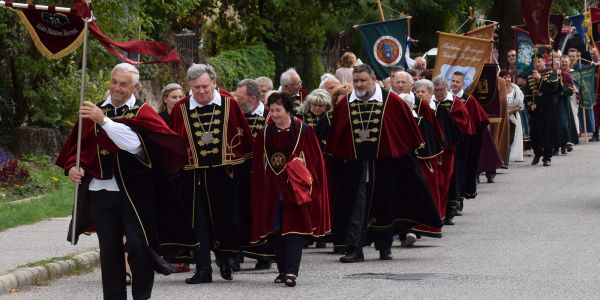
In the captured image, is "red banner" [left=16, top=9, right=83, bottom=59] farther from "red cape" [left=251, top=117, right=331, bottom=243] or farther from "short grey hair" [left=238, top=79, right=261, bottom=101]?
"short grey hair" [left=238, top=79, right=261, bottom=101]

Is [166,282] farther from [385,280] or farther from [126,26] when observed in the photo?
[126,26]

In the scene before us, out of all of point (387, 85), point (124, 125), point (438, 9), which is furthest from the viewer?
point (438, 9)

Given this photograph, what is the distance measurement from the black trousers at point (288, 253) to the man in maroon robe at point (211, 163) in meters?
0.42

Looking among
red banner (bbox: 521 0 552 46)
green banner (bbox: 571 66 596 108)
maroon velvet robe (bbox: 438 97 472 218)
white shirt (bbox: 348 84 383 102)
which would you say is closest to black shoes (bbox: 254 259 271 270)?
white shirt (bbox: 348 84 383 102)

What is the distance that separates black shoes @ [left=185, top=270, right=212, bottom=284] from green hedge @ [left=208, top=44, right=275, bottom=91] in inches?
611

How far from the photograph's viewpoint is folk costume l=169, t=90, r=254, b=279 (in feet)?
39.5

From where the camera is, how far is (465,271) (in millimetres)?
12250

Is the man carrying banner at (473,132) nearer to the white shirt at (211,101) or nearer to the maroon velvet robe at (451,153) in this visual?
the maroon velvet robe at (451,153)

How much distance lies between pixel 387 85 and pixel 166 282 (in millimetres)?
7764

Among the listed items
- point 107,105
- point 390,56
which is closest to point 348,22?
point 390,56

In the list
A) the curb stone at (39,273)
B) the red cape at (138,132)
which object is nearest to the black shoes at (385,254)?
the curb stone at (39,273)

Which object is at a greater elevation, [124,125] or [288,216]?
[124,125]

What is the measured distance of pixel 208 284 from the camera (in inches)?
473

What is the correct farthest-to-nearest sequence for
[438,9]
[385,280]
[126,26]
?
[438,9], [126,26], [385,280]
